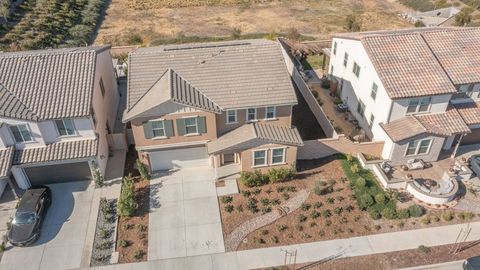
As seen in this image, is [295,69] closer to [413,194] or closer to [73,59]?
[413,194]

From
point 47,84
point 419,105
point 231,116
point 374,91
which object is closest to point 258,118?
point 231,116

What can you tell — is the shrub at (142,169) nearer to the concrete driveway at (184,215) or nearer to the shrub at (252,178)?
the concrete driveway at (184,215)

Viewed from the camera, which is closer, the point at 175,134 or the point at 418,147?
the point at 175,134

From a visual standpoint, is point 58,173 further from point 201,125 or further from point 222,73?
point 222,73

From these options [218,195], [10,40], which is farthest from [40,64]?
[10,40]

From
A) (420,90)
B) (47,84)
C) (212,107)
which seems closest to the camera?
(212,107)

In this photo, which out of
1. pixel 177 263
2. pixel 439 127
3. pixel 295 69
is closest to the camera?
pixel 177 263

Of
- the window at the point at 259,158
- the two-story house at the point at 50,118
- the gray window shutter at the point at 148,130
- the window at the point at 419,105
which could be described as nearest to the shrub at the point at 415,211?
the window at the point at 419,105
